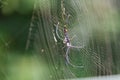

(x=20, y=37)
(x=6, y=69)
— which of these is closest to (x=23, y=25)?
(x=20, y=37)

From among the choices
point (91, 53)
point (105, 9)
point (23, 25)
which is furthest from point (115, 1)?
point (23, 25)

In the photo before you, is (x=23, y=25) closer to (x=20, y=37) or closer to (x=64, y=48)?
(x=20, y=37)

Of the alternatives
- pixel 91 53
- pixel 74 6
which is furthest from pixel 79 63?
pixel 74 6

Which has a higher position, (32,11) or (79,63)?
(32,11)

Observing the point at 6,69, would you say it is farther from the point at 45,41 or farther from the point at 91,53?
the point at 91,53

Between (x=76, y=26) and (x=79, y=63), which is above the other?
(x=76, y=26)
